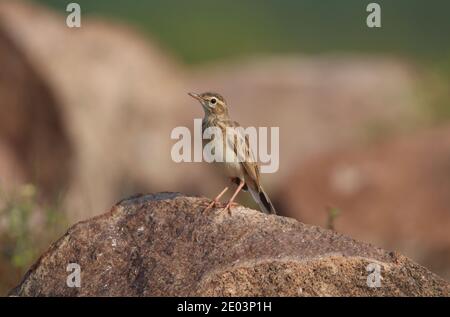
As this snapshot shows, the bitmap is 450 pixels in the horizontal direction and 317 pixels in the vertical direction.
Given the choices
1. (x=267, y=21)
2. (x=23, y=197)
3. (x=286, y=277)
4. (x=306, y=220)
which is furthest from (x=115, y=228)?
(x=267, y=21)

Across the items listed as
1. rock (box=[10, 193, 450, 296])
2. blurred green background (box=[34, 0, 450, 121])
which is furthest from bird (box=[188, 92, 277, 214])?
blurred green background (box=[34, 0, 450, 121])

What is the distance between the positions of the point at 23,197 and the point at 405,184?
613 centimetres

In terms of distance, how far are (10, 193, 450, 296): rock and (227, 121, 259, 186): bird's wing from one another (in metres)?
1.16

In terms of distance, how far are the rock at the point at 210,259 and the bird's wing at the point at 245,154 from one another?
1.16 m

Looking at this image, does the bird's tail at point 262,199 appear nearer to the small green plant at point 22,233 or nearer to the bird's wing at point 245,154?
Answer: the bird's wing at point 245,154

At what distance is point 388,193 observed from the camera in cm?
1468

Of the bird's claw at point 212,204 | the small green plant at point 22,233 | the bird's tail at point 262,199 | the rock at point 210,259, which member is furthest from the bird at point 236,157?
the small green plant at point 22,233

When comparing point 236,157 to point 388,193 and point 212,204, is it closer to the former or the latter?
point 212,204

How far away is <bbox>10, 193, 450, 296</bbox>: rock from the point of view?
285 inches

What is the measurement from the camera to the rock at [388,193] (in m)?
14.0

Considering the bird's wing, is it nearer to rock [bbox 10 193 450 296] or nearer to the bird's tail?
the bird's tail

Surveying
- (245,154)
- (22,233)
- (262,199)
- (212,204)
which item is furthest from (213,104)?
(22,233)

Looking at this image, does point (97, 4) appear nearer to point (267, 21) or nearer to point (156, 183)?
point (267, 21)

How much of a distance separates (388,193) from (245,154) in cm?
588
